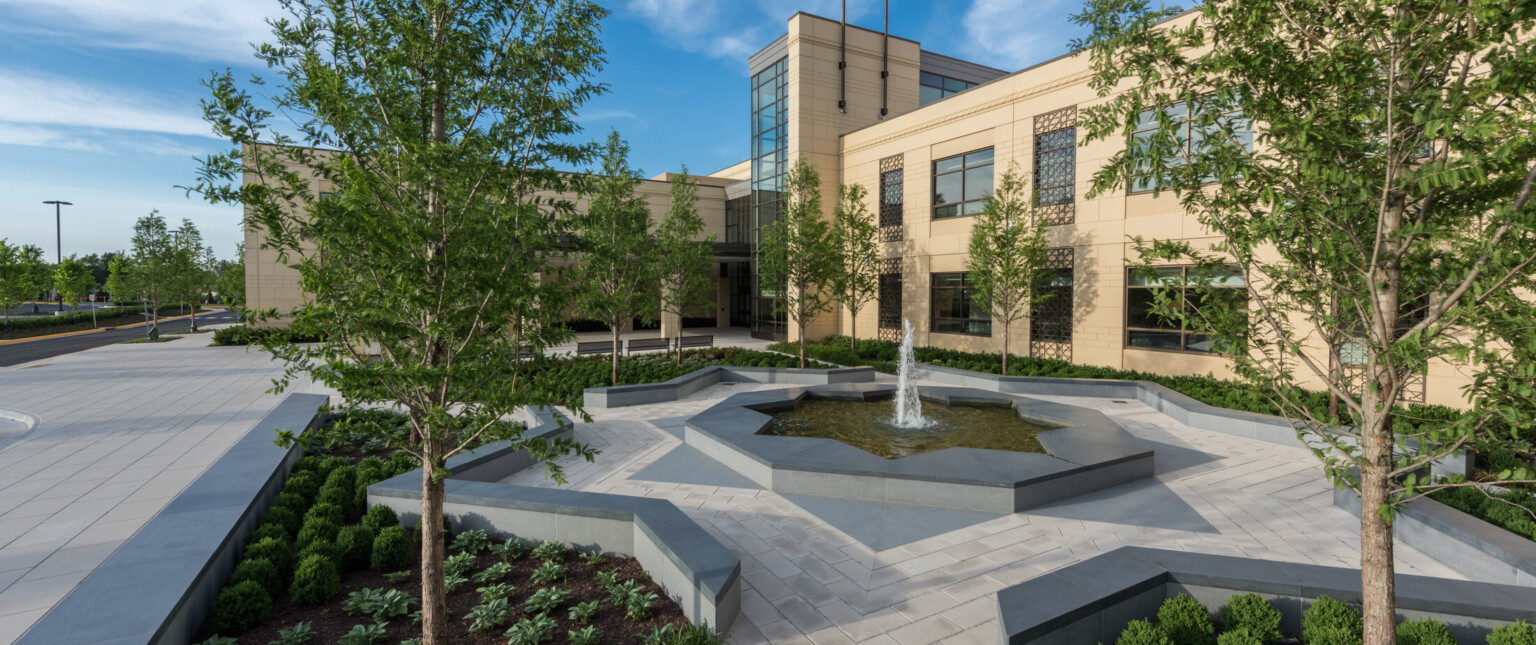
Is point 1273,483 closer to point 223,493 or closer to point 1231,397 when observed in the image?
point 1231,397

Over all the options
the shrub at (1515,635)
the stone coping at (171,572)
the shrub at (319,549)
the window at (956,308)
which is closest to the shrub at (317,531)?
the shrub at (319,549)

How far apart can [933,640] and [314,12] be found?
20.2 ft

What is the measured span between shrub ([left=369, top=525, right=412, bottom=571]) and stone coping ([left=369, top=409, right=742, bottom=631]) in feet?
2.25

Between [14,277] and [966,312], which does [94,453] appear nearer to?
[966,312]

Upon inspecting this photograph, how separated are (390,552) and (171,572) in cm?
145

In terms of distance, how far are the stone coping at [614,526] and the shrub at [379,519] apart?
0.83ft

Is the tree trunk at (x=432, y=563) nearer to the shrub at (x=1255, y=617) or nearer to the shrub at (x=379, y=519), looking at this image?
the shrub at (x=379, y=519)

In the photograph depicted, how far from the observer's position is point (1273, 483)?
8172 mm

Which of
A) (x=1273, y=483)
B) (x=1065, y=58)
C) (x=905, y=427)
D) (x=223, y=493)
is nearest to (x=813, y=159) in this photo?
(x=1065, y=58)

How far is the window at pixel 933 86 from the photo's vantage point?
27.5 m

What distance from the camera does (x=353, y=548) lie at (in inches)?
223

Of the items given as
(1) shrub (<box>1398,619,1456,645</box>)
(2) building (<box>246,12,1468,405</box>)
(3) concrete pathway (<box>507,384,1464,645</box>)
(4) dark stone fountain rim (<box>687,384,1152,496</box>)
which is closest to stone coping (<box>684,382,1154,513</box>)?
(4) dark stone fountain rim (<box>687,384,1152,496</box>)

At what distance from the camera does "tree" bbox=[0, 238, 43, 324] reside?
3071 cm

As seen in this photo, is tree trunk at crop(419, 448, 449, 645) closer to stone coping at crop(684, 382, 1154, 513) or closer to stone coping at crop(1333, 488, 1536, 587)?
stone coping at crop(684, 382, 1154, 513)
